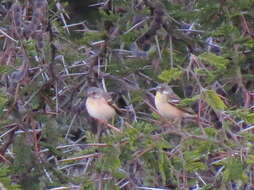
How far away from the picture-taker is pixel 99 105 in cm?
734

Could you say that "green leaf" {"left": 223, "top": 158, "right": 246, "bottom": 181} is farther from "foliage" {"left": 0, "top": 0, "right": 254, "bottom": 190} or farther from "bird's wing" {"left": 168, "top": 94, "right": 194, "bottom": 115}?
"bird's wing" {"left": 168, "top": 94, "right": 194, "bottom": 115}

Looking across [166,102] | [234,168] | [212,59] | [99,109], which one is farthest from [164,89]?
[234,168]

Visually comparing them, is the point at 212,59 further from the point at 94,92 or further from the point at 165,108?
the point at 94,92

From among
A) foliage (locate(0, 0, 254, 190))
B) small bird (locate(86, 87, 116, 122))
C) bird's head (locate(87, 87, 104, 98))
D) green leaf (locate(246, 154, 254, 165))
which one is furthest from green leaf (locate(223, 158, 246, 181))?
bird's head (locate(87, 87, 104, 98))

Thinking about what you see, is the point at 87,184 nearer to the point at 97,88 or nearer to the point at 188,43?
the point at 97,88

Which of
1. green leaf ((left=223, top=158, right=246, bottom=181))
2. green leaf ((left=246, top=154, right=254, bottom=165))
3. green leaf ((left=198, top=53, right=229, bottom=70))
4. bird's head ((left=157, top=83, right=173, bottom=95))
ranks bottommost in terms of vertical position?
bird's head ((left=157, top=83, right=173, bottom=95))

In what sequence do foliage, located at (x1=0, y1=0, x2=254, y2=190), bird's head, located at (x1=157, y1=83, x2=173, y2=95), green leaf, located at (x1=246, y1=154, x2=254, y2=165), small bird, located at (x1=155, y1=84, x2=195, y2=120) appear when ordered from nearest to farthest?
green leaf, located at (x1=246, y1=154, x2=254, y2=165) → foliage, located at (x1=0, y1=0, x2=254, y2=190) → small bird, located at (x1=155, y1=84, x2=195, y2=120) → bird's head, located at (x1=157, y1=83, x2=173, y2=95)

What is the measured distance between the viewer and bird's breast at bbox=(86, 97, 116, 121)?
23.8 feet

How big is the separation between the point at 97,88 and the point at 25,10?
129 centimetres

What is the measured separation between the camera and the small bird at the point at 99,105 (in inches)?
286

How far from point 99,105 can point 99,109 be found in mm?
38

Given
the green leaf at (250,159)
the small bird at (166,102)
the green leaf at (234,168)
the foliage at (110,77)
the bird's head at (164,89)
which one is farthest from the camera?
the bird's head at (164,89)

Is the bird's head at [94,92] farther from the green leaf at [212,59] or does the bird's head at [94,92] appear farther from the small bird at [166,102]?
the green leaf at [212,59]

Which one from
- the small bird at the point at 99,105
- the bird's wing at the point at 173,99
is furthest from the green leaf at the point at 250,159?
the small bird at the point at 99,105
